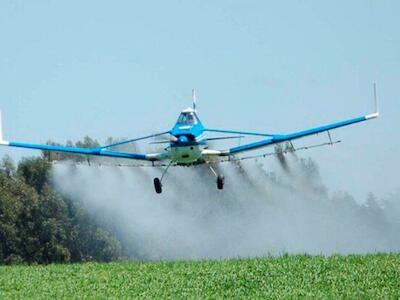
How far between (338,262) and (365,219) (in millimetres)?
61672

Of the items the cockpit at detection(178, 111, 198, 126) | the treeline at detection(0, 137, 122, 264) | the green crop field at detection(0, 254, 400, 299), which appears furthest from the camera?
the treeline at detection(0, 137, 122, 264)

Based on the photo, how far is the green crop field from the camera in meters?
38.4

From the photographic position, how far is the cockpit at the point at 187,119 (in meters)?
55.0

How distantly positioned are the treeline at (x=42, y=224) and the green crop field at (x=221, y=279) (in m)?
A: 50.3

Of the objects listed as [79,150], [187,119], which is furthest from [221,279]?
[79,150]

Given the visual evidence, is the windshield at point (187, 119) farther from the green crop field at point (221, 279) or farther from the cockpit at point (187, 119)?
the green crop field at point (221, 279)

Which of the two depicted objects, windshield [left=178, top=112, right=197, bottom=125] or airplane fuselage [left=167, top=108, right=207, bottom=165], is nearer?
airplane fuselage [left=167, top=108, right=207, bottom=165]

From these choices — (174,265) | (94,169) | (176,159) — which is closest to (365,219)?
(94,169)

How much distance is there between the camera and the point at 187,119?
181 feet

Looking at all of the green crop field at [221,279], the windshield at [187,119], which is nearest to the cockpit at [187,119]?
the windshield at [187,119]

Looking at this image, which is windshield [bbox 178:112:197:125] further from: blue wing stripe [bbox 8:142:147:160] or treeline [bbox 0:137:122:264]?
treeline [bbox 0:137:122:264]

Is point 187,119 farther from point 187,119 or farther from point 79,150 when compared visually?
point 79,150

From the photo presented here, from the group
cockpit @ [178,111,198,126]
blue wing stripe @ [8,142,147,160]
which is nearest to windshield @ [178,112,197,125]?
cockpit @ [178,111,198,126]

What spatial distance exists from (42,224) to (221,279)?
59357 mm
